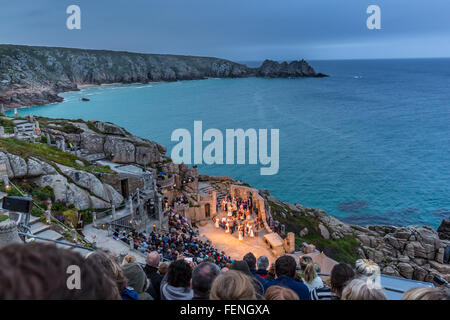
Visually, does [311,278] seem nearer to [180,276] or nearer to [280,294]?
[180,276]

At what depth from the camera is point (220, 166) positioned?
190ft

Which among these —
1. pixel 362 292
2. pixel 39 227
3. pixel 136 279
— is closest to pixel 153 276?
pixel 136 279

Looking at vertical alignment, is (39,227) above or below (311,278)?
below

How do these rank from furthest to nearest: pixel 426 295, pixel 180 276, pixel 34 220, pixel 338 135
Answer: pixel 338 135 < pixel 34 220 < pixel 180 276 < pixel 426 295

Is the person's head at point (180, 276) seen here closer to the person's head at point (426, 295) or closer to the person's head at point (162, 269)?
the person's head at point (162, 269)

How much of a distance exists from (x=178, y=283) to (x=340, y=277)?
262cm

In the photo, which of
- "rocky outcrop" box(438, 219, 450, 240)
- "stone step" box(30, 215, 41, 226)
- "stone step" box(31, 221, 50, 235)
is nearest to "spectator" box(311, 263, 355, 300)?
"stone step" box(31, 221, 50, 235)

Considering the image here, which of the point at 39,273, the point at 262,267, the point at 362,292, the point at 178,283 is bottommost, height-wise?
the point at 262,267

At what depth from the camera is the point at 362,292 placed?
335cm

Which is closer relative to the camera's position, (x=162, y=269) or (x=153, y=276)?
(x=153, y=276)

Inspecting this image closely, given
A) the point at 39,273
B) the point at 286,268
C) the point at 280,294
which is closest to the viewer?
the point at 39,273

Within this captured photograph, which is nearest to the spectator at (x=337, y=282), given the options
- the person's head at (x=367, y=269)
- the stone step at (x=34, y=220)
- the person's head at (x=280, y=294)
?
the person's head at (x=367, y=269)

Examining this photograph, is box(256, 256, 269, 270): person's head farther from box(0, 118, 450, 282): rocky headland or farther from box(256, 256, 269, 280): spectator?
box(0, 118, 450, 282): rocky headland

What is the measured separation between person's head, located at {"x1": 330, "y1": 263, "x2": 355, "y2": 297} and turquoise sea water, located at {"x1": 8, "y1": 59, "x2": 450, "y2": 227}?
40.7 m
